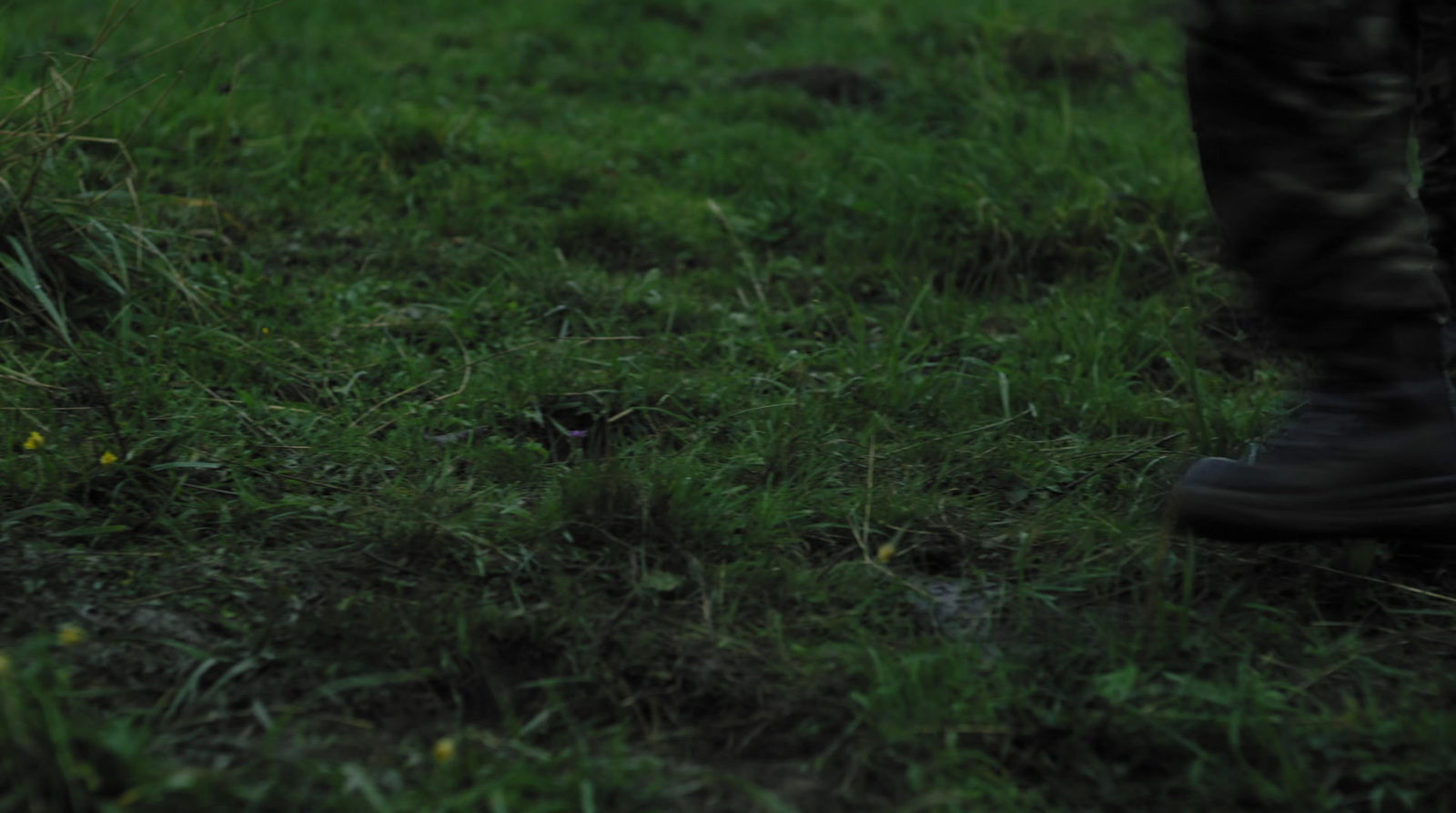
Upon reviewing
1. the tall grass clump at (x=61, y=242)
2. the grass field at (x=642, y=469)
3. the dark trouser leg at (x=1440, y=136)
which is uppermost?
the dark trouser leg at (x=1440, y=136)

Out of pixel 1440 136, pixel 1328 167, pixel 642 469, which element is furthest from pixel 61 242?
pixel 1440 136

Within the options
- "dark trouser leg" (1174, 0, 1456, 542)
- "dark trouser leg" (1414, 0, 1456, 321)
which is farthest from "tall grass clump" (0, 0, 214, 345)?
"dark trouser leg" (1414, 0, 1456, 321)

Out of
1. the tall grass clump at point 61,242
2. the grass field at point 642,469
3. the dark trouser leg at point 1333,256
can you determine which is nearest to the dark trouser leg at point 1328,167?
the dark trouser leg at point 1333,256

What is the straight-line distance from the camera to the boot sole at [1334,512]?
1.60 metres

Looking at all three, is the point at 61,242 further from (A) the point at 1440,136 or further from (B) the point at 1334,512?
(A) the point at 1440,136

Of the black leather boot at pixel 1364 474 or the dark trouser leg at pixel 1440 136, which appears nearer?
the black leather boot at pixel 1364 474

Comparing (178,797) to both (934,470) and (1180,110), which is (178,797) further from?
(1180,110)

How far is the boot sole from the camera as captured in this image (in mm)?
1601

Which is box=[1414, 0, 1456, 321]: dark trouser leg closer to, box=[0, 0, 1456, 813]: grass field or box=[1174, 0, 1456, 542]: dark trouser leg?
box=[0, 0, 1456, 813]: grass field

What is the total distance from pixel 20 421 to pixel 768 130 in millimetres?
2155

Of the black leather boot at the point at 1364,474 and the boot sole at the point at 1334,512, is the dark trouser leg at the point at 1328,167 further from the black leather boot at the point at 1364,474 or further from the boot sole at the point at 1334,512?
the boot sole at the point at 1334,512

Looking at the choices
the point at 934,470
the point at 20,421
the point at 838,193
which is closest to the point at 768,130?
the point at 838,193

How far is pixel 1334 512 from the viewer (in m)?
1.60

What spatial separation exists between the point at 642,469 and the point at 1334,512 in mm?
920
